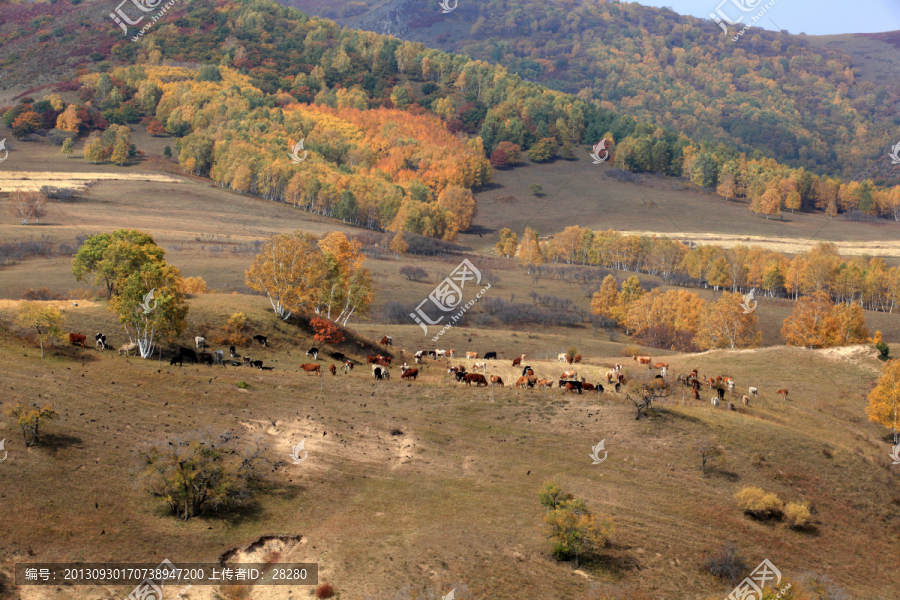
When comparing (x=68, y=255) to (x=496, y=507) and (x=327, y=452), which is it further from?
(x=496, y=507)

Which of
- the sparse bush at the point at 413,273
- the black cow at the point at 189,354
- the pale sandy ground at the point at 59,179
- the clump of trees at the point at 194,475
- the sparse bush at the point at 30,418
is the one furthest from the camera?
the pale sandy ground at the point at 59,179

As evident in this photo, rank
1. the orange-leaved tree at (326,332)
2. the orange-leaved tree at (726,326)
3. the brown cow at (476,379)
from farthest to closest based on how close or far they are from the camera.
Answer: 1. the orange-leaved tree at (726,326)
2. the orange-leaved tree at (326,332)
3. the brown cow at (476,379)

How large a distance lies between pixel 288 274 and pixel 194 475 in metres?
34.0

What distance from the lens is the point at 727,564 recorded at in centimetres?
2956

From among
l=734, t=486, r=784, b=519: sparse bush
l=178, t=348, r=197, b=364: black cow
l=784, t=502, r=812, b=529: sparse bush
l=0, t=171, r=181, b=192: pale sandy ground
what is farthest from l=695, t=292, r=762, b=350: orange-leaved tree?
l=0, t=171, r=181, b=192: pale sandy ground

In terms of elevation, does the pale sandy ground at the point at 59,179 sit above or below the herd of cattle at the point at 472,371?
above

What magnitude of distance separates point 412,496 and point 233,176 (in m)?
182

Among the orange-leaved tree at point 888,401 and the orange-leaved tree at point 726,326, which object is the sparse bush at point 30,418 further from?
the orange-leaved tree at point 726,326

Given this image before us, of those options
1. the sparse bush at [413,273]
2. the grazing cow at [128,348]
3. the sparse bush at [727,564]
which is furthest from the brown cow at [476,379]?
the sparse bush at [413,273]

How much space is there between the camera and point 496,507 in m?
33.2

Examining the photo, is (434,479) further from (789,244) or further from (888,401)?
(789,244)

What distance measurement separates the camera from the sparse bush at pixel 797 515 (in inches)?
1353

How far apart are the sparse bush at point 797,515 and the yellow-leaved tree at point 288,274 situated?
143 ft

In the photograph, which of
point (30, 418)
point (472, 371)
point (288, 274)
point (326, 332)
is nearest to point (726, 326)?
point (472, 371)
